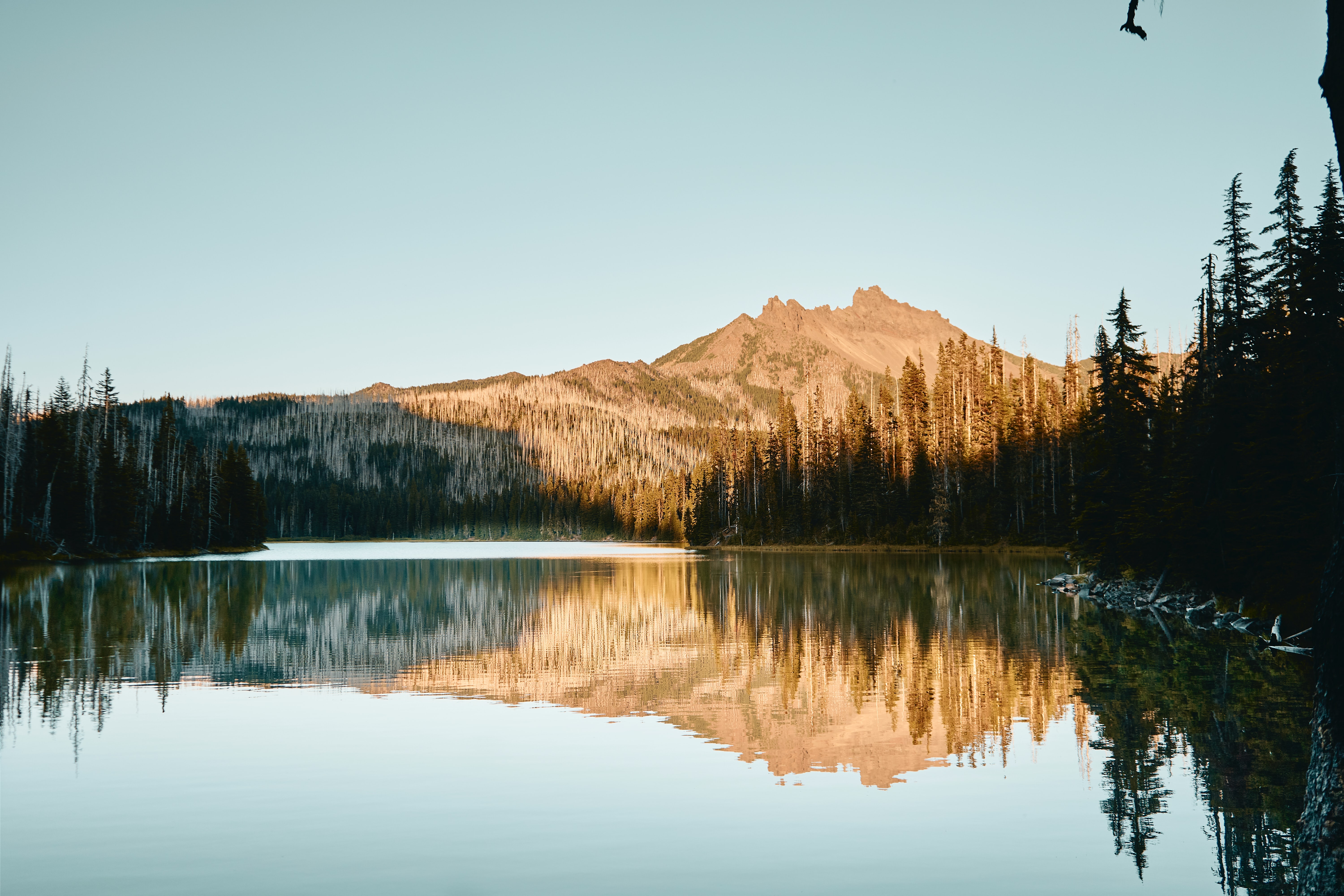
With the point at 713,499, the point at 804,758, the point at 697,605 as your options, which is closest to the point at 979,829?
the point at 804,758

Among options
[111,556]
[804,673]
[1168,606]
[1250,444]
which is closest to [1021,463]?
[1168,606]

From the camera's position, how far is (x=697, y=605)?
4234 centimetres

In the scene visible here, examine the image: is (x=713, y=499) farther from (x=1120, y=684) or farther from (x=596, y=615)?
(x=1120, y=684)

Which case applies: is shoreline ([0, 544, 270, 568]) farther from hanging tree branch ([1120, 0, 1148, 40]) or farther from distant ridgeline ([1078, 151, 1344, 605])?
hanging tree branch ([1120, 0, 1148, 40])

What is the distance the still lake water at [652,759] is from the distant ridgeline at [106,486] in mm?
56772

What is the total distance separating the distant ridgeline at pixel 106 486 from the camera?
8312 cm

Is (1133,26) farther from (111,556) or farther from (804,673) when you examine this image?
(111,556)

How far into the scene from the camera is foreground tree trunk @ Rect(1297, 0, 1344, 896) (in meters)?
7.53

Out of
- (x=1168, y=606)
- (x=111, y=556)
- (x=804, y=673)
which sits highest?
(x=804, y=673)

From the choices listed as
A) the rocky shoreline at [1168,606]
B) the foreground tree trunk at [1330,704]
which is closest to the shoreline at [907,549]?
the rocky shoreline at [1168,606]

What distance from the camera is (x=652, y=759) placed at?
15320mm

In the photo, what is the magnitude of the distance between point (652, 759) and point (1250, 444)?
22794 mm

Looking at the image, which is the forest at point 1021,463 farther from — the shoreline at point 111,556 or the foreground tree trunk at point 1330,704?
the foreground tree trunk at point 1330,704

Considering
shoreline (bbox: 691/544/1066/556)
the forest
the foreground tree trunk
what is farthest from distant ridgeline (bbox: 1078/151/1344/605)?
shoreline (bbox: 691/544/1066/556)
